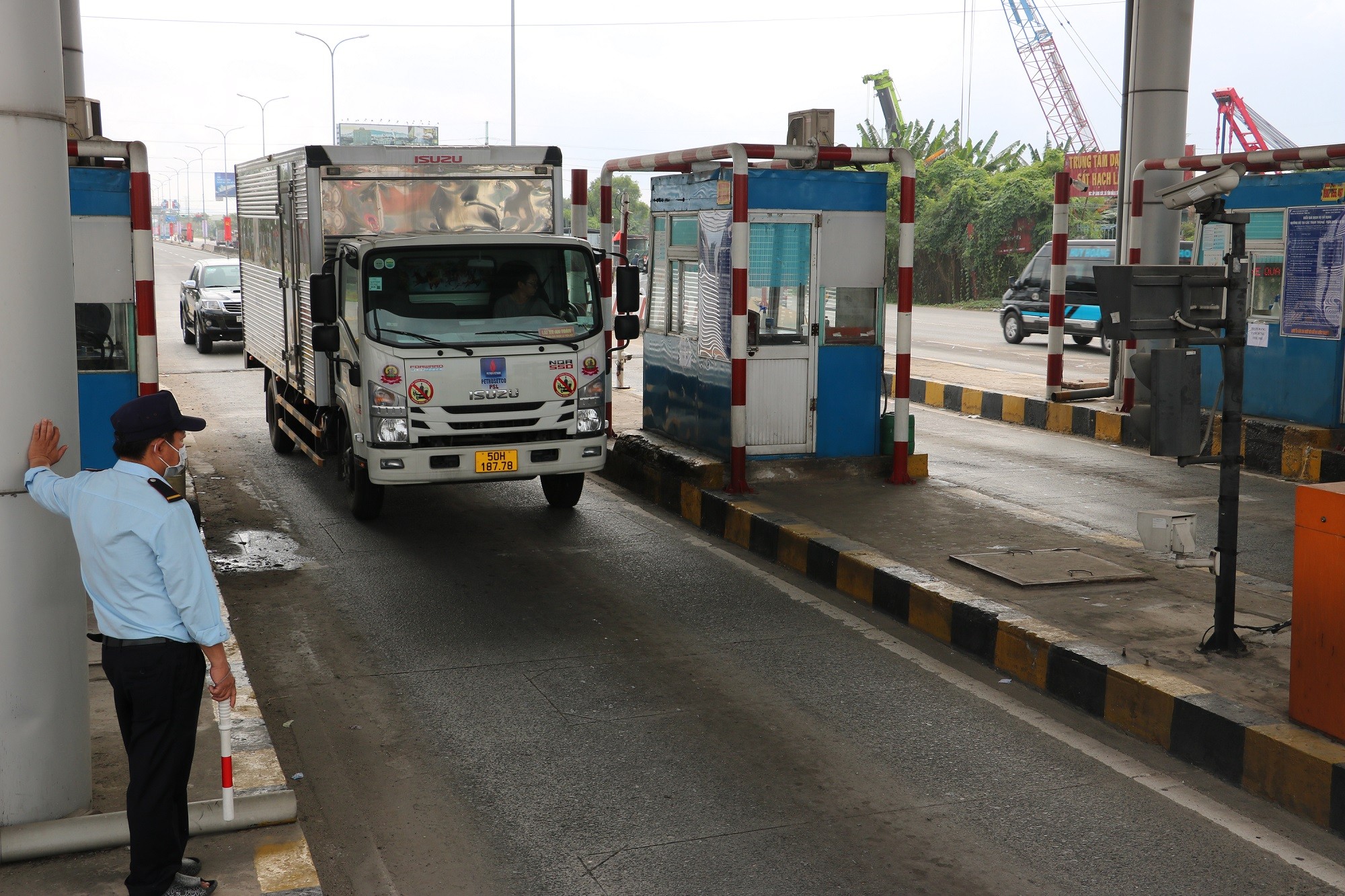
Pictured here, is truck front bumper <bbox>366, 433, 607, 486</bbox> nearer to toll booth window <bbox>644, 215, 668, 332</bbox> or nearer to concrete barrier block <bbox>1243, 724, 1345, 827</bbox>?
toll booth window <bbox>644, 215, 668, 332</bbox>

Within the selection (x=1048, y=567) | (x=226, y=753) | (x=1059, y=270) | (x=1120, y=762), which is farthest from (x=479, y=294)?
(x=1059, y=270)

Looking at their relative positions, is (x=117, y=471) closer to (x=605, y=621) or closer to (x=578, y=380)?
(x=605, y=621)

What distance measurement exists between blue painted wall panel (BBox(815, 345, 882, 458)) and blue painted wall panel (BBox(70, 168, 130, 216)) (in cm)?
519

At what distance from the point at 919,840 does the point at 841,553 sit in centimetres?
355

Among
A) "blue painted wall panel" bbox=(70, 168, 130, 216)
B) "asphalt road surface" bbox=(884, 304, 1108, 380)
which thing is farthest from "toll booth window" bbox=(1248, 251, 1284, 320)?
"blue painted wall panel" bbox=(70, 168, 130, 216)

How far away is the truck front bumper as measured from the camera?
29.2 feet

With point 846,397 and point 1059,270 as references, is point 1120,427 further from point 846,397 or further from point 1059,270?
point 846,397

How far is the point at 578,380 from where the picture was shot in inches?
364

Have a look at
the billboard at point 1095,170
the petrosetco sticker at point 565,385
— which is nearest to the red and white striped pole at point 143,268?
the petrosetco sticker at point 565,385

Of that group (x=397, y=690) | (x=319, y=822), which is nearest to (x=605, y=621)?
(x=397, y=690)

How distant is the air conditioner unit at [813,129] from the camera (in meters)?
10.4

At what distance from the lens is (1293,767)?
197 inches

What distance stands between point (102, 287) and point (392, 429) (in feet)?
6.73

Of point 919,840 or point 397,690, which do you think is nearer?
point 919,840
